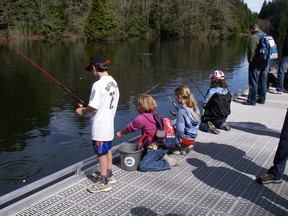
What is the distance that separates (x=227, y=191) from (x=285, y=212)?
684 millimetres

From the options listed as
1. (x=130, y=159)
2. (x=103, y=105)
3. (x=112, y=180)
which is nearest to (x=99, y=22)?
(x=130, y=159)

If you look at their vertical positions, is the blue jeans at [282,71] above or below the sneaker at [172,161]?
above

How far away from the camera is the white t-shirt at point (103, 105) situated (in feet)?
12.5

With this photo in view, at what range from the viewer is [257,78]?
8.52 meters

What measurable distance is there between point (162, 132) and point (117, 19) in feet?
179

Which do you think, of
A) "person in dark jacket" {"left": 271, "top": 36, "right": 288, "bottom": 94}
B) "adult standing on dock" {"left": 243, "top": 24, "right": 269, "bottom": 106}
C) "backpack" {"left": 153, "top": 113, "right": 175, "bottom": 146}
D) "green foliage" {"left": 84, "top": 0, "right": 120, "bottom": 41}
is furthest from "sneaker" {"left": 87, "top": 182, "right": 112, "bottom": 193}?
"green foliage" {"left": 84, "top": 0, "right": 120, "bottom": 41}

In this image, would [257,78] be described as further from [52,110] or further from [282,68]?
[52,110]

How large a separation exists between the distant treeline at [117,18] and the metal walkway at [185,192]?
140 ft

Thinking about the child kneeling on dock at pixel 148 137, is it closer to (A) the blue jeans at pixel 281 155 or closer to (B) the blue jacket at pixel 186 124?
(B) the blue jacket at pixel 186 124

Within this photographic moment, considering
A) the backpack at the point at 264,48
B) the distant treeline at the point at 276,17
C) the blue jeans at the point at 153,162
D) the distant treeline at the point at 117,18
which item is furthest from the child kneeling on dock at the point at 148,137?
the distant treeline at the point at 276,17

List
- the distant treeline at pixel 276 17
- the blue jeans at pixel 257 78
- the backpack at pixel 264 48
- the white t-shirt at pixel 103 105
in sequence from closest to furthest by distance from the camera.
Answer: the white t-shirt at pixel 103 105 → the backpack at pixel 264 48 → the blue jeans at pixel 257 78 → the distant treeline at pixel 276 17

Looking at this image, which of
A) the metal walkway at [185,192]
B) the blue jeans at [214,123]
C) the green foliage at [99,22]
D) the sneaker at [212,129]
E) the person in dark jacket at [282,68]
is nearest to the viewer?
the metal walkway at [185,192]

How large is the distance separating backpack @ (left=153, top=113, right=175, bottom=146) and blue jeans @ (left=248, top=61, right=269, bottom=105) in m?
4.22

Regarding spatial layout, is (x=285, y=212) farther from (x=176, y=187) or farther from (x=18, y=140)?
(x=18, y=140)
